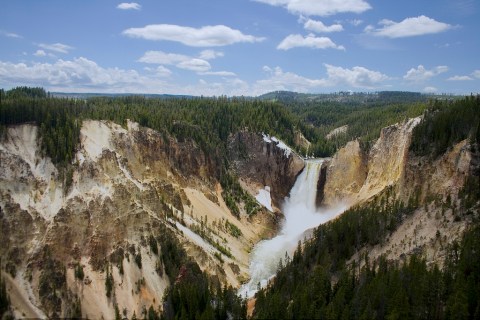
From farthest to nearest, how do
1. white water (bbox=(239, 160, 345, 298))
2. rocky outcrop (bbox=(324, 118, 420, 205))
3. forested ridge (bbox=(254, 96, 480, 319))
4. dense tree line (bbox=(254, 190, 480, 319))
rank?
1. rocky outcrop (bbox=(324, 118, 420, 205))
2. white water (bbox=(239, 160, 345, 298))
3. forested ridge (bbox=(254, 96, 480, 319))
4. dense tree line (bbox=(254, 190, 480, 319))

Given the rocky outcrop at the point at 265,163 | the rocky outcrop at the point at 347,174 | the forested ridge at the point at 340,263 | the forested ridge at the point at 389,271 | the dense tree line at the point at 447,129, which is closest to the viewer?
the forested ridge at the point at 389,271

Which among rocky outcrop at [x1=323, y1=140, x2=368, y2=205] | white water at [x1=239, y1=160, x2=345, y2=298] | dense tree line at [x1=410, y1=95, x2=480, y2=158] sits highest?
dense tree line at [x1=410, y1=95, x2=480, y2=158]

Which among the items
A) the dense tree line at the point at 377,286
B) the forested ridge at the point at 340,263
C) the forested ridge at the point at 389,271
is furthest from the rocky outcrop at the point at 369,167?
the dense tree line at the point at 377,286

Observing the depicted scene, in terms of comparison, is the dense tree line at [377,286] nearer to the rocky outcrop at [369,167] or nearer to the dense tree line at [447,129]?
the dense tree line at [447,129]

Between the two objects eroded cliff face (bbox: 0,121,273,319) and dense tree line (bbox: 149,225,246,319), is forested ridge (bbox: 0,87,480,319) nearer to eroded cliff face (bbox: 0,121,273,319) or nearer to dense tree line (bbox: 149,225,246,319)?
Result: dense tree line (bbox: 149,225,246,319)

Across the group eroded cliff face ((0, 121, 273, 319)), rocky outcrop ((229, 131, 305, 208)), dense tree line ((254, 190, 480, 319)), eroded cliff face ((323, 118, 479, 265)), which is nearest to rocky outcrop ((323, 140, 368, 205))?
eroded cliff face ((323, 118, 479, 265))

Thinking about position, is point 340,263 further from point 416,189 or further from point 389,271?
point 416,189
